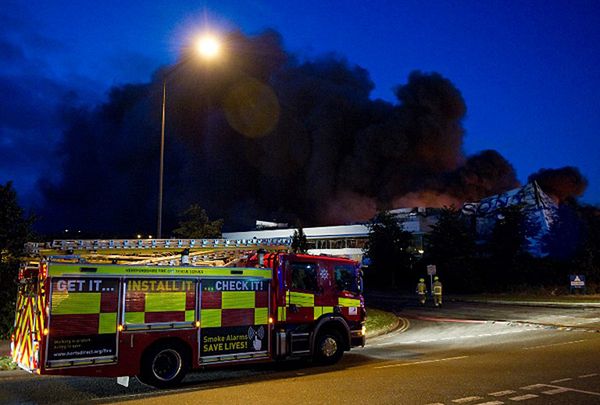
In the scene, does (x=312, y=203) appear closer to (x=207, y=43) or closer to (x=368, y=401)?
(x=207, y=43)

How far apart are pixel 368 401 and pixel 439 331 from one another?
396 inches

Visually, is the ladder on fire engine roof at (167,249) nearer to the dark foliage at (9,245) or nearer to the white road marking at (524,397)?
the dark foliage at (9,245)

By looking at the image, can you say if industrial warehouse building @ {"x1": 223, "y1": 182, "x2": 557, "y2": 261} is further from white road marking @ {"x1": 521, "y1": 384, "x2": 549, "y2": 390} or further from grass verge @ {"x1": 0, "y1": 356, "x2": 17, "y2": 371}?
white road marking @ {"x1": 521, "y1": 384, "x2": 549, "y2": 390}

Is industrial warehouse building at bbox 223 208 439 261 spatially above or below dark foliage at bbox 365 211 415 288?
above

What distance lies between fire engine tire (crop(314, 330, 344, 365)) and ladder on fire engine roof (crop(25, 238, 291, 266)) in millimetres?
1857

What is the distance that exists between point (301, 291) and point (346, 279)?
121 centimetres

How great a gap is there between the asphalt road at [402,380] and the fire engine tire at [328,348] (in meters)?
0.20

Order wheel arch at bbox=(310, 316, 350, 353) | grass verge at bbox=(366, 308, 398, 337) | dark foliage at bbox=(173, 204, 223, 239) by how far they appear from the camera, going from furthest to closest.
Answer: dark foliage at bbox=(173, 204, 223, 239) < grass verge at bbox=(366, 308, 398, 337) < wheel arch at bbox=(310, 316, 350, 353)

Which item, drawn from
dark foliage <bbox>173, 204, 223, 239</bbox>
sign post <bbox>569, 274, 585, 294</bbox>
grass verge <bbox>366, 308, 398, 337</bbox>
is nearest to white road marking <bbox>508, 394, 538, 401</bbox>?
grass verge <bbox>366, 308, 398, 337</bbox>

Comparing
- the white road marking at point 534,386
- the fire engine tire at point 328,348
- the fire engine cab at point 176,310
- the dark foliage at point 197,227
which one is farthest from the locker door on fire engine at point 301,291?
the dark foliage at point 197,227

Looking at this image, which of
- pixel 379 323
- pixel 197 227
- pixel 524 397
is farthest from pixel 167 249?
pixel 197 227

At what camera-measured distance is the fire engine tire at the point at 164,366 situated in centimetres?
820

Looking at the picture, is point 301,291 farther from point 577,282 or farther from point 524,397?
point 577,282

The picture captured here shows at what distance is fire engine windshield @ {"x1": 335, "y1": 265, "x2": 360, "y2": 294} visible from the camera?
10.8 meters
